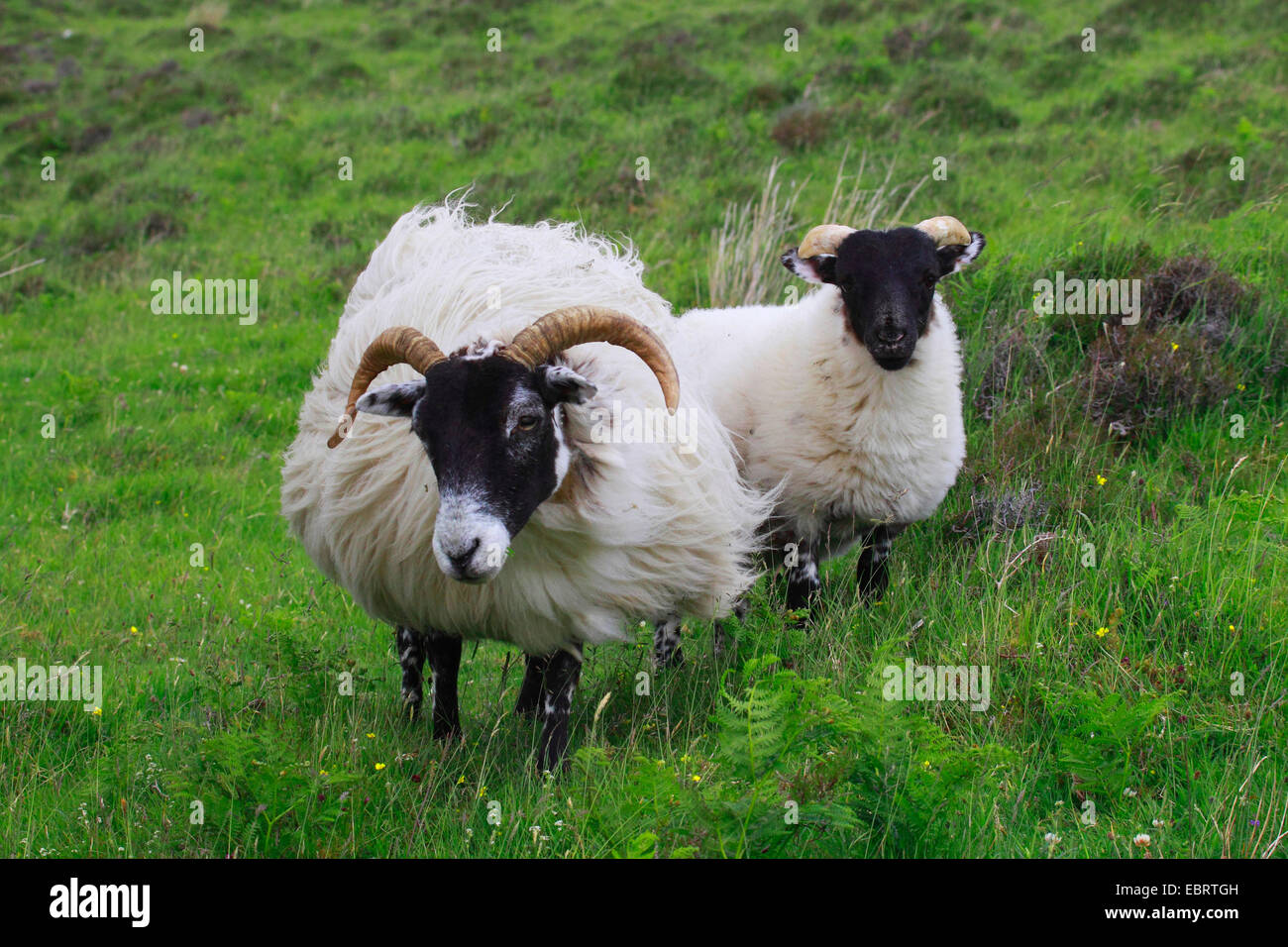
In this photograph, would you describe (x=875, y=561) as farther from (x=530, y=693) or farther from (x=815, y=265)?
(x=530, y=693)

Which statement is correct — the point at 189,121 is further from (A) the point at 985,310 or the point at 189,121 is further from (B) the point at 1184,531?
(B) the point at 1184,531

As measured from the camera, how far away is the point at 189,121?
58.8 ft

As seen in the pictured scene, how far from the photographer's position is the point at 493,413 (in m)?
3.71

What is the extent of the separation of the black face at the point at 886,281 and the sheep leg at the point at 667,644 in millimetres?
1532

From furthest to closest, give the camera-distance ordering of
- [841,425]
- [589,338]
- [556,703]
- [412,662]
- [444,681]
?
[841,425] < [412,662] < [444,681] < [556,703] < [589,338]

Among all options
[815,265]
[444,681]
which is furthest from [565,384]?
[815,265]

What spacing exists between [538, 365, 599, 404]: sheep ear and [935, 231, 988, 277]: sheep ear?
2.50 metres

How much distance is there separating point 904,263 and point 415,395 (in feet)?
8.44

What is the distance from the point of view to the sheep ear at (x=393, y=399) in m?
3.87

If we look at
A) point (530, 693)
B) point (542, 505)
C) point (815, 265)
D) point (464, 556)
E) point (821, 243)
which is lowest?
point (530, 693)

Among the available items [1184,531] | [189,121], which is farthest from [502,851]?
[189,121]

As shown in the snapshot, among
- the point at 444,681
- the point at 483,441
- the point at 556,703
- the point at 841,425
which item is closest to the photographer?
the point at 483,441

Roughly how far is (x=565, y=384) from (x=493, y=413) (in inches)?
11.4
